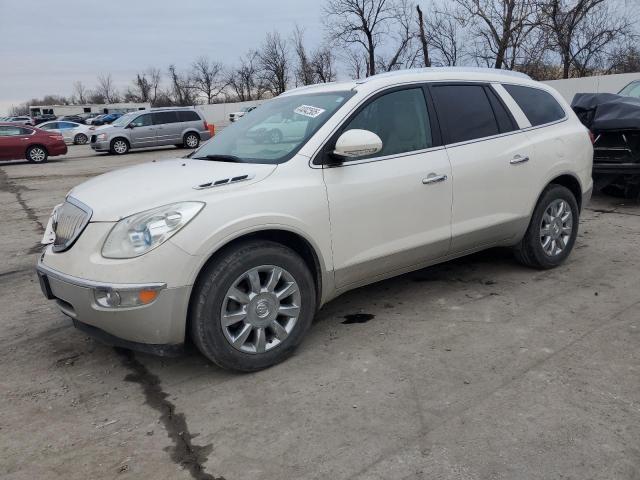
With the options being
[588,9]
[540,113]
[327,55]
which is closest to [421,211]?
[540,113]

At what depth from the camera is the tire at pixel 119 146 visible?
2266 centimetres

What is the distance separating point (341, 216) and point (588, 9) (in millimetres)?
32577

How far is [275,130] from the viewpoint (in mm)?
3924

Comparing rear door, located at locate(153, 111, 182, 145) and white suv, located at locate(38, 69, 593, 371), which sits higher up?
rear door, located at locate(153, 111, 182, 145)

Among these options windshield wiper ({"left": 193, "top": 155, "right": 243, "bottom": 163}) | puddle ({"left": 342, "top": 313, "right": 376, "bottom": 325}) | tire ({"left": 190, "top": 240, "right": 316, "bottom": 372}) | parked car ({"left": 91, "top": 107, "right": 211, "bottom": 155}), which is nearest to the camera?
tire ({"left": 190, "top": 240, "right": 316, "bottom": 372})

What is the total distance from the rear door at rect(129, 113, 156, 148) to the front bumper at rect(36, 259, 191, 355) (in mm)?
21026

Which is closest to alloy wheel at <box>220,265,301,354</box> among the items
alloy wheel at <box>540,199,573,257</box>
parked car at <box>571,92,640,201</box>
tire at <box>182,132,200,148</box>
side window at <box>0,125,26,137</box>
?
alloy wheel at <box>540,199,573,257</box>

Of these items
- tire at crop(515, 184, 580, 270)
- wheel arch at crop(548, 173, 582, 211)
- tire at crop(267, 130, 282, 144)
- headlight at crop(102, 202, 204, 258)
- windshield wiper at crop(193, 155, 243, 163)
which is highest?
tire at crop(267, 130, 282, 144)

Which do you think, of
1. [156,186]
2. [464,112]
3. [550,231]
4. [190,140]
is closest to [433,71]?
[464,112]

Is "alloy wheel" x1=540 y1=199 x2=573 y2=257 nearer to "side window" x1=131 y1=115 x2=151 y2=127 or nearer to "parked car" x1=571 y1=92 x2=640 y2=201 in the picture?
"parked car" x1=571 y1=92 x2=640 y2=201

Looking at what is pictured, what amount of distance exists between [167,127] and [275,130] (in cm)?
2047

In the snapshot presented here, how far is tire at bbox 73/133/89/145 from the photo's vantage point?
34.1 m

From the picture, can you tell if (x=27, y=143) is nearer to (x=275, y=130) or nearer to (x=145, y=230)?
(x=275, y=130)

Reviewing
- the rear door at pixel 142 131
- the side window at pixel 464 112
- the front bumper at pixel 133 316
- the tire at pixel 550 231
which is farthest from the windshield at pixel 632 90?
the rear door at pixel 142 131
